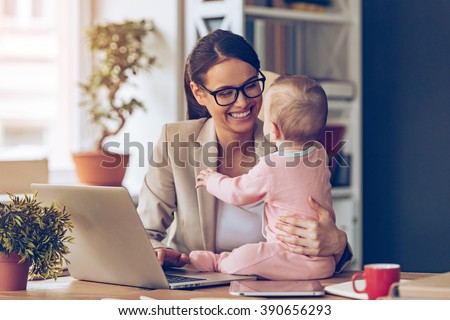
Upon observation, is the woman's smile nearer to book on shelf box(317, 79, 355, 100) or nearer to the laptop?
the laptop

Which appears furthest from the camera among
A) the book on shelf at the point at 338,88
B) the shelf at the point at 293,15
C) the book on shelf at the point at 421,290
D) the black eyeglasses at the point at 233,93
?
the book on shelf at the point at 338,88

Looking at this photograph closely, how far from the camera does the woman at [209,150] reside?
2.17 metres

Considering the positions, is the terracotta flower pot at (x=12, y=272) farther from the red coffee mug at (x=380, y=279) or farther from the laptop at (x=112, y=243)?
the red coffee mug at (x=380, y=279)

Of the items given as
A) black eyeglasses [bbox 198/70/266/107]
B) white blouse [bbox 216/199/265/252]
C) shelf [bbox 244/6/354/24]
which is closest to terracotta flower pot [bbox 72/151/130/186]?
shelf [bbox 244/6/354/24]

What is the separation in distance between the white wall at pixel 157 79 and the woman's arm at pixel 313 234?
203 centimetres

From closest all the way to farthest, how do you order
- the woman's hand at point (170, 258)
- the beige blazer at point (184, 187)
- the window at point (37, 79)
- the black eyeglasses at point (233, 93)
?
1. the woman's hand at point (170, 258)
2. the black eyeglasses at point (233, 93)
3. the beige blazer at point (184, 187)
4. the window at point (37, 79)

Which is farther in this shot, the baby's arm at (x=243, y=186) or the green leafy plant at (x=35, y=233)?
the baby's arm at (x=243, y=186)

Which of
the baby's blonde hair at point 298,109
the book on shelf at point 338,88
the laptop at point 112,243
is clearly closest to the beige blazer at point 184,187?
the laptop at point 112,243

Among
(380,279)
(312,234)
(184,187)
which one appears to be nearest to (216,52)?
(184,187)

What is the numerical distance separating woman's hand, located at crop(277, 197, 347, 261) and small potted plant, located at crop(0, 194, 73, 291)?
50 cm
